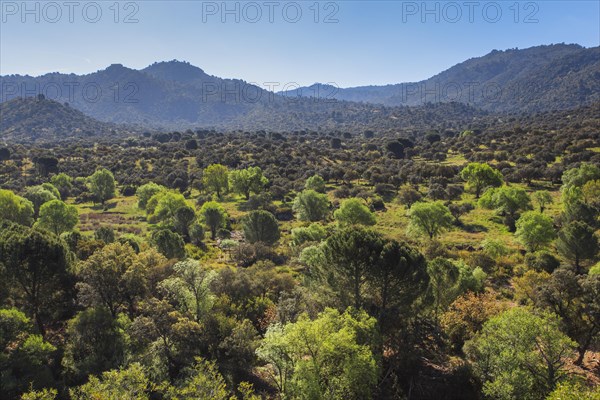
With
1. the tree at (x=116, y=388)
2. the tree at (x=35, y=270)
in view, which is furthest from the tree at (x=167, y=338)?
the tree at (x=35, y=270)

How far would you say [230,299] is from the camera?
31.2 m

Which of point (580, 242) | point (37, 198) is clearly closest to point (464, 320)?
point (580, 242)

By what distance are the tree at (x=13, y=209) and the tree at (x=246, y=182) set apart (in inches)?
1750

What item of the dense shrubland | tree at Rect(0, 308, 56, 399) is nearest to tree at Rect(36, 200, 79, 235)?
the dense shrubland

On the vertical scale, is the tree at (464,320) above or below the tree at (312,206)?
below

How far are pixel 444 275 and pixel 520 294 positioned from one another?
11073mm

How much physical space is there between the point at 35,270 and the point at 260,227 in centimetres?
3213

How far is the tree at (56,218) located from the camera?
60875mm

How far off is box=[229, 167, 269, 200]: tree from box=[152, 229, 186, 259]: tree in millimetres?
50156

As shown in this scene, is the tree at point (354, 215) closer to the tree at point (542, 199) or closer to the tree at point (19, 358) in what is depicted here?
the tree at point (542, 199)

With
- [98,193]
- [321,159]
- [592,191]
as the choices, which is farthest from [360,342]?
[321,159]

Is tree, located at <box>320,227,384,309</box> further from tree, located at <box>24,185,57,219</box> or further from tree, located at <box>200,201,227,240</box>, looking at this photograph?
tree, located at <box>24,185,57,219</box>

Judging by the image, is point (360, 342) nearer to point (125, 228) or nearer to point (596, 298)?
point (596, 298)

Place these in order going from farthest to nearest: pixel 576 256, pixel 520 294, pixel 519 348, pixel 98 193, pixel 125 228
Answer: pixel 98 193 < pixel 125 228 < pixel 576 256 < pixel 520 294 < pixel 519 348
